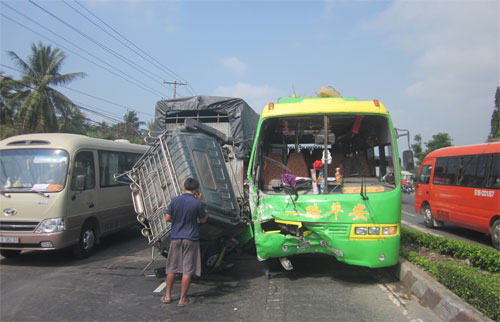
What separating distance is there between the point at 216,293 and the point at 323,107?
330 centimetres

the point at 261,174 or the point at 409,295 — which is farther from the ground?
the point at 261,174

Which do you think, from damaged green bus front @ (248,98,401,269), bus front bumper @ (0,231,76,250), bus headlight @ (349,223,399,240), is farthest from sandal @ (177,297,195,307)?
bus front bumper @ (0,231,76,250)

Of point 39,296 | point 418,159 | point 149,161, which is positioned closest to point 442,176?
point 149,161

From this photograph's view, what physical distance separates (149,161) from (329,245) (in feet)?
10.8

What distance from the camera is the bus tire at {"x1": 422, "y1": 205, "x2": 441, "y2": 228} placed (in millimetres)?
11305

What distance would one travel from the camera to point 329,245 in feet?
16.1

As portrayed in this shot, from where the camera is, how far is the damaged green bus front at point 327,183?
4840mm

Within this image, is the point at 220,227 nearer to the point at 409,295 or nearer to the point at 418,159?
the point at 409,295

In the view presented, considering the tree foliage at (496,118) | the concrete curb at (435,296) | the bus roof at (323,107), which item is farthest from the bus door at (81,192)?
the tree foliage at (496,118)

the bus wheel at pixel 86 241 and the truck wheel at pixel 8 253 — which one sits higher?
the bus wheel at pixel 86 241

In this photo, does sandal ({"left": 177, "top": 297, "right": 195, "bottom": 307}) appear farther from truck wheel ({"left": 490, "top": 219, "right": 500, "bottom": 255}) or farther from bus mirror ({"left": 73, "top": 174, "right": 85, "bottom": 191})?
truck wheel ({"left": 490, "top": 219, "right": 500, "bottom": 255})

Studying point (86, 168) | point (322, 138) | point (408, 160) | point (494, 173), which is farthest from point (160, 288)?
point (494, 173)

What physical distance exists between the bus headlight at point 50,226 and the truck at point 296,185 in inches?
71.2

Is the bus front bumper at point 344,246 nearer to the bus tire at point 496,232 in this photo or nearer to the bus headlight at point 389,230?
the bus headlight at point 389,230
